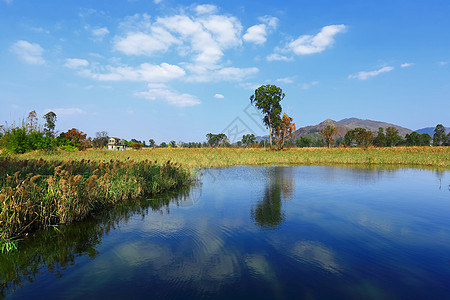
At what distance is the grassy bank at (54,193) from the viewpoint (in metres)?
6.34

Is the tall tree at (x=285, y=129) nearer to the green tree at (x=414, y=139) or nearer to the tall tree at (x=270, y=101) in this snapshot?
the tall tree at (x=270, y=101)

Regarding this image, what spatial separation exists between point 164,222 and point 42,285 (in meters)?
4.10

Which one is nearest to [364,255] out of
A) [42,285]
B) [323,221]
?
[323,221]

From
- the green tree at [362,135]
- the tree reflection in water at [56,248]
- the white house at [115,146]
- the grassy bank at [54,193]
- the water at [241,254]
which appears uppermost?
the green tree at [362,135]

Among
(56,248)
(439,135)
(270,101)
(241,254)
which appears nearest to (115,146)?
(270,101)

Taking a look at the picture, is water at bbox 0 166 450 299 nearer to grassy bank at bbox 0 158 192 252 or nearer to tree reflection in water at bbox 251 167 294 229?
tree reflection in water at bbox 251 167 294 229

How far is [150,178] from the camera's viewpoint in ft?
44.8

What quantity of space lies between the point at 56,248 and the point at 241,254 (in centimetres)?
471

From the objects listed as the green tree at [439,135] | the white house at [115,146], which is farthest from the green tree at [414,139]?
the white house at [115,146]

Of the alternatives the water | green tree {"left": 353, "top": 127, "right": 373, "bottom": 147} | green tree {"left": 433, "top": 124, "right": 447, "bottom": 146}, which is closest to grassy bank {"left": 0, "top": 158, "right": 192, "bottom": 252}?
the water

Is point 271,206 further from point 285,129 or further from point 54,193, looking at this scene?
point 285,129

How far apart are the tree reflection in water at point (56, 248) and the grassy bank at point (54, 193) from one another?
366 mm

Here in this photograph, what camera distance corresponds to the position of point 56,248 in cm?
620

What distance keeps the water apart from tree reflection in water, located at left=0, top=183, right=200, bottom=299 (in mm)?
24
